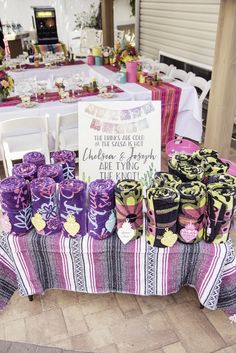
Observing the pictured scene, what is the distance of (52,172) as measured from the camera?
157 cm

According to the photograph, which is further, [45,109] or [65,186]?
[45,109]

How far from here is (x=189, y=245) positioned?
4.84ft

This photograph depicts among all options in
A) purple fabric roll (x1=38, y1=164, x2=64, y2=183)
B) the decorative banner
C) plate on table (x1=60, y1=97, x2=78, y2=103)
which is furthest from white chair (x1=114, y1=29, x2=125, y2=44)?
purple fabric roll (x1=38, y1=164, x2=64, y2=183)

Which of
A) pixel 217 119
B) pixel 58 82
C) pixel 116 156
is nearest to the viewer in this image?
pixel 116 156

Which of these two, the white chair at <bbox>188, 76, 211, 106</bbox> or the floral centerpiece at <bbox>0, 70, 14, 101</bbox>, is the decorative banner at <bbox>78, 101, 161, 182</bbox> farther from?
the white chair at <bbox>188, 76, 211, 106</bbox>

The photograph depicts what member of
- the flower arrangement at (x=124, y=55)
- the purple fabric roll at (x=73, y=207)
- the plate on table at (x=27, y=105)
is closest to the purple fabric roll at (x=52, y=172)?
the purple fabric roll at (x=73, y=207)

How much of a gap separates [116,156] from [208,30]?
340cm

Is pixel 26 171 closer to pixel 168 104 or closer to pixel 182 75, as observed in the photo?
pixel 168 104

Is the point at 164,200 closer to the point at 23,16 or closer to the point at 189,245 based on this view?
the point at 189,245

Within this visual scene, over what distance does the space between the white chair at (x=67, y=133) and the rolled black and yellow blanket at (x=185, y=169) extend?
1263mm

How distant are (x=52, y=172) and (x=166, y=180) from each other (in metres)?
0.56

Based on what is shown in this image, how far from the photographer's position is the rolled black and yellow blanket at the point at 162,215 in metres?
1.33

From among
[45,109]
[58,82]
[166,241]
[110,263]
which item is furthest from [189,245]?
[58,82]

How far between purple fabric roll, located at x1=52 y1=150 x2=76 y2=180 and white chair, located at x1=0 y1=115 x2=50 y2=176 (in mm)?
924
